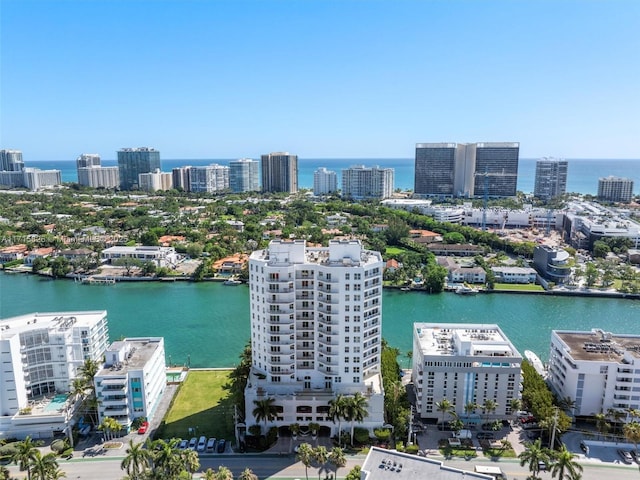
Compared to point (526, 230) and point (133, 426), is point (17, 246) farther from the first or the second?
point (526, 230)

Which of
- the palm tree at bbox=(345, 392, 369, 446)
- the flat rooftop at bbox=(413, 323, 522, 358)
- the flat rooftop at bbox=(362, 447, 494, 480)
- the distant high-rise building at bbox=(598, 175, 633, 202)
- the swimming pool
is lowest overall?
the swimming pool

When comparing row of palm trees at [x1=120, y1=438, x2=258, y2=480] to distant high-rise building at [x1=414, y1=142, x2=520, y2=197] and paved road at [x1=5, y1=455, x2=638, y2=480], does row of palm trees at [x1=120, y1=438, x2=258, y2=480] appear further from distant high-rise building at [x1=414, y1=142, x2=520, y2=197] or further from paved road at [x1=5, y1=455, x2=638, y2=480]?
distant high-rise building at [x1=414, y1=142, x2=520, y2=197]

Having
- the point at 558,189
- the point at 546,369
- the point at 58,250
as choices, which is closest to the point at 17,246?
the point at 58,250

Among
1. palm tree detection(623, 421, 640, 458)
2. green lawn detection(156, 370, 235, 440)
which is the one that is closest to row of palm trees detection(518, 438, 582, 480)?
palm tree detection(623, 421, 640, 458)

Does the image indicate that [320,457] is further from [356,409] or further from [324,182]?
[324,182]

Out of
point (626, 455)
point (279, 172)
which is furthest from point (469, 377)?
point (279, 172)
